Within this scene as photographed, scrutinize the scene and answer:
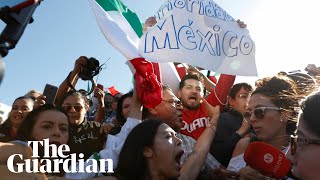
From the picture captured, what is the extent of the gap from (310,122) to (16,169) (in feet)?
4.71

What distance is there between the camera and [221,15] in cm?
431

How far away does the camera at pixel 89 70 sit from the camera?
4.51 m

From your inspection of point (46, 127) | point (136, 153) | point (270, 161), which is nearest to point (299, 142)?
point (270, 161)

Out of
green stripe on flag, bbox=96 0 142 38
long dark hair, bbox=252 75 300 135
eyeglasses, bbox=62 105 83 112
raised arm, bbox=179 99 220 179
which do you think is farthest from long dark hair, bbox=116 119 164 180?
eyeglasses, bbox=62 105 83 112

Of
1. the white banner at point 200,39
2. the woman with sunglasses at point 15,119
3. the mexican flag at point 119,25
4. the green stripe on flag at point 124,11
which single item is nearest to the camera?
the mexican flag at point 119,25

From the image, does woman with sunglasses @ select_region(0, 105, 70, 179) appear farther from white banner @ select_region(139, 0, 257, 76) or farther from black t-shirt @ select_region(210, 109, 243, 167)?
black t-shirt @ select_region(210, 109, 243, 167)

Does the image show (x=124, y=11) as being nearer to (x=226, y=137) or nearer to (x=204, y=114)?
(x=204, y=114)

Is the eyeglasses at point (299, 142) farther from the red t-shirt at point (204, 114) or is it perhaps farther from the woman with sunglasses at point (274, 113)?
the red t-shirt at point (204, 114)

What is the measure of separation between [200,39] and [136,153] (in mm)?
1672

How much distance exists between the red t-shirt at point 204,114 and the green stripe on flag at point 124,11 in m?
1.00

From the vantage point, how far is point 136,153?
275 cm

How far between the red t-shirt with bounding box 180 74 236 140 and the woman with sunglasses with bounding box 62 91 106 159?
89cm

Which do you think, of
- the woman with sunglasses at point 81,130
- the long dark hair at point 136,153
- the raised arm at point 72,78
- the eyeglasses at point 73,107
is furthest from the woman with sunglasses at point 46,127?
the raised arm at point 72,78

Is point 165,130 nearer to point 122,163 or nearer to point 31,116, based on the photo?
point 122,163
